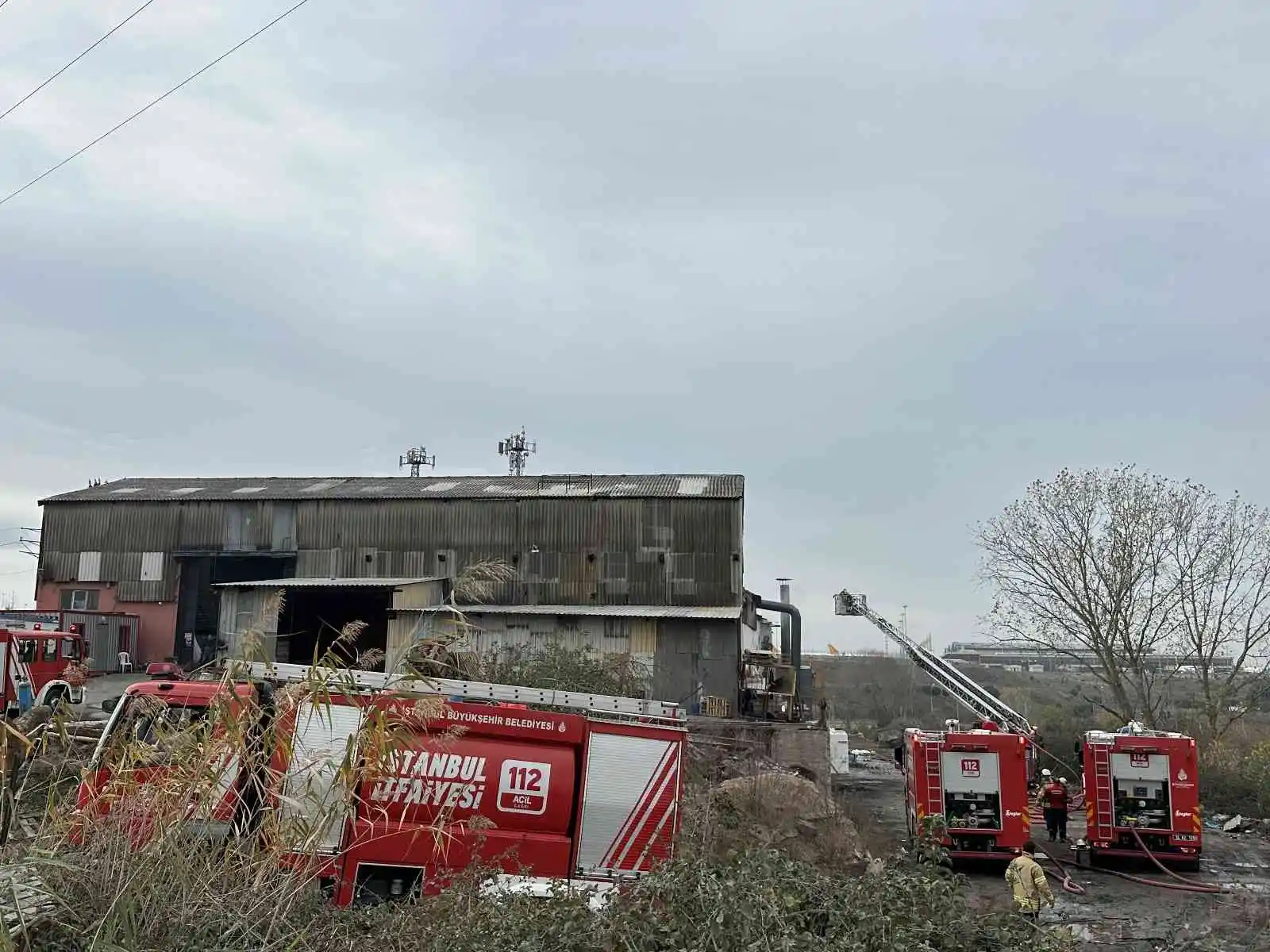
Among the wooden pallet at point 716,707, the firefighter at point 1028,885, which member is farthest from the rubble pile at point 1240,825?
the firefighter at point 1028,885

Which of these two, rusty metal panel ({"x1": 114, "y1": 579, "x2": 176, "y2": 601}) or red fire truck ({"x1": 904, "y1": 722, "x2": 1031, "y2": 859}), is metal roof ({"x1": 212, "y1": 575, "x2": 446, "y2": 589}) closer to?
rusty metal panel ({"x1": 114, "y1": 579, "x2": 176, "y2": 601})

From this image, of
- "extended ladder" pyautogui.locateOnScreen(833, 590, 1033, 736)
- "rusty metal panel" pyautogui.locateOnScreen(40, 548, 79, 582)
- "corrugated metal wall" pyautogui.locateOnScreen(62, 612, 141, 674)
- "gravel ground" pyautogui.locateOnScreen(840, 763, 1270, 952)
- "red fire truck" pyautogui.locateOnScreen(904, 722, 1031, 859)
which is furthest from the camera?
"rusty metal panel" pyautogui.locateOnScreen(40, 548, 79, 582)

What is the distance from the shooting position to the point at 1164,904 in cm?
1617

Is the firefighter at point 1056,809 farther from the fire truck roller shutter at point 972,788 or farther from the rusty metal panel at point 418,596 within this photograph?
the rusty metal panel at point 418,596

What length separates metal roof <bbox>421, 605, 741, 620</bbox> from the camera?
107ft

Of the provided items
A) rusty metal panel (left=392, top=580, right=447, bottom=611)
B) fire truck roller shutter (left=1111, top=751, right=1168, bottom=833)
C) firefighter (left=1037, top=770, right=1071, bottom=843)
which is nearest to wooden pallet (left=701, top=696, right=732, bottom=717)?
rusty metal panel (left=392, top=580, right=447, bottom=611)

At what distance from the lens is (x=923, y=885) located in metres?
6.63

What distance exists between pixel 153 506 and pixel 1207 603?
37.6 m

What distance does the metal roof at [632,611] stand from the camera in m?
32.5

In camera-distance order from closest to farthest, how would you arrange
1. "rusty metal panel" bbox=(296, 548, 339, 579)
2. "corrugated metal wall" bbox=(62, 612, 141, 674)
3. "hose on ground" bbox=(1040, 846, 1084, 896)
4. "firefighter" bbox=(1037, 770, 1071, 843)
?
"hose on ground" bbox=(1040, 846, 1084, 896)
"firefighter" bbox=(1037, 770, 1071, 843)
"corrugated metal wall" bbox=(62, 612, 141, 674)
"rusty metal panel" bbox=(296, 548, 339, 579)

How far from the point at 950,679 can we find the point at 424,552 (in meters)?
19.0

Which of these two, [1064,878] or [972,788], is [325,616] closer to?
[972,788]

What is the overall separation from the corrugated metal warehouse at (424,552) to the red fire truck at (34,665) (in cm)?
567

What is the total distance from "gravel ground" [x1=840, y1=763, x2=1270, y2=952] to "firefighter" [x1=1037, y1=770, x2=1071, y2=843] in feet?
5.82
